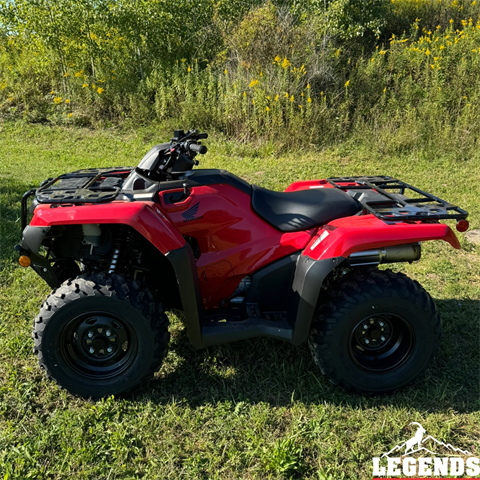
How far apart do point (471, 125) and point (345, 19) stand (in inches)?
142

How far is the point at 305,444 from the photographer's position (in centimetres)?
243

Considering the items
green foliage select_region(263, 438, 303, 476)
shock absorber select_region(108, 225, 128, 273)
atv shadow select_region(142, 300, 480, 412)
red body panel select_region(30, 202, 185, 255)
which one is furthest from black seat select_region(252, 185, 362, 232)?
green foliage select_region(263, 438, 303, 476)

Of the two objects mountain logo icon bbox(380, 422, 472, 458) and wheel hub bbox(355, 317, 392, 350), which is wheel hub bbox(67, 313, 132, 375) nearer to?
wheel hub bbox(355, 317, 392, 350)

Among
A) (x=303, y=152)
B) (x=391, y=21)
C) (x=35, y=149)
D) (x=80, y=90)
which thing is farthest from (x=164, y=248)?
(x=391, y=21)

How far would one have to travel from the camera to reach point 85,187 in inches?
112

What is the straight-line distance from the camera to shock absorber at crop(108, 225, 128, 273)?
2741 millimetres

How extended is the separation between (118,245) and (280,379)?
1.35 m

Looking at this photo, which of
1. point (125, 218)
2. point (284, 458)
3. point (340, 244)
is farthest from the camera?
point (340, 244)

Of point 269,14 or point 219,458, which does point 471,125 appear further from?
point 219,458

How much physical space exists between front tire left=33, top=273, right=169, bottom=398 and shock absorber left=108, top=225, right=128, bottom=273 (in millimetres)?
129

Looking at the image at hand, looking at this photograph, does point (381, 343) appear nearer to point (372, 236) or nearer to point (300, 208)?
point (372, 236)

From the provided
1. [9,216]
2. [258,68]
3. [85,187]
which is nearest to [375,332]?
[85,187]

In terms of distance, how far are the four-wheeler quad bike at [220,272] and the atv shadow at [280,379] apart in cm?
17

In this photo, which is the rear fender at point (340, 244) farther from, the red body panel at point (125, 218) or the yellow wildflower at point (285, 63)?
the yellow wildflower at point (285, 63)
